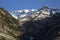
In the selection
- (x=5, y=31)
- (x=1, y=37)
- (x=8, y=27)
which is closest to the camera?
(x=1, y=37)

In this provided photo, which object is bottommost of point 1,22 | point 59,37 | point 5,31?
point 59,37

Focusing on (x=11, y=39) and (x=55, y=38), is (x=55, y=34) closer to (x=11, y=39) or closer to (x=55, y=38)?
(x=55, y=38)

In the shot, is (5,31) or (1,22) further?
(1,22)

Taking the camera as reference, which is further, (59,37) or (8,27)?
(8,27)

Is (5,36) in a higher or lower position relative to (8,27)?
lower

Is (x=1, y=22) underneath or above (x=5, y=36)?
above

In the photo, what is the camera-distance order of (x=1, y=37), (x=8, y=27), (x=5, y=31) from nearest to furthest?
(x=1, y=37)
(x=5, y=31)
(x=8, y=27)

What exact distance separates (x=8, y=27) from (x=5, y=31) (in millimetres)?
12632

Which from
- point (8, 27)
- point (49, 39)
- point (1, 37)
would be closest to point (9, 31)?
point (8, 27)

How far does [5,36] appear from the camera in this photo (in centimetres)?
17062

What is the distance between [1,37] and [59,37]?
45.2m

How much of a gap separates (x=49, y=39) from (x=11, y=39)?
35.5m

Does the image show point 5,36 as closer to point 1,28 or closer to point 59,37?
point 1,28

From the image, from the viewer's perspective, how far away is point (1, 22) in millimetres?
194000
